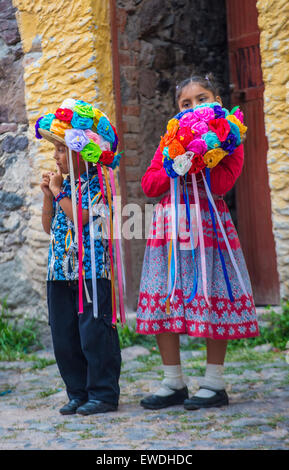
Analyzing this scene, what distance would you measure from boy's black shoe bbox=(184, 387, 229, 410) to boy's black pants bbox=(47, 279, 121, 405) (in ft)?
1.20

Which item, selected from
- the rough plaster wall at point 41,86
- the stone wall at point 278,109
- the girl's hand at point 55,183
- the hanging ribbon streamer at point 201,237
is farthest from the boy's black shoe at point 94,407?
the rough plaster wall at point 41,86

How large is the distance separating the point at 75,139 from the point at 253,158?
2.97 meters

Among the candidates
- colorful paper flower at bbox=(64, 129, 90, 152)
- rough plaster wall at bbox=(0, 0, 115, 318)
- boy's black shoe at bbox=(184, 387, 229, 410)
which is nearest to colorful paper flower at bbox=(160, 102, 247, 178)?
colorful paper flower at bbox=(64, 129, 90, 152)

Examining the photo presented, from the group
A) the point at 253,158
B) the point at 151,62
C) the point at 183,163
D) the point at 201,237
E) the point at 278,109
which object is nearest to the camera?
the point at 183,163

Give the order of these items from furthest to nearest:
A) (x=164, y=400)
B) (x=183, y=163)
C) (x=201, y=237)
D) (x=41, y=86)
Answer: (x=41, y=86) < (x=164, y=400) < (x=201, y=237) < (x=183, y=163)

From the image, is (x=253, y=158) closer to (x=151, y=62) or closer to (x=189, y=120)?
(x=151, y=62)

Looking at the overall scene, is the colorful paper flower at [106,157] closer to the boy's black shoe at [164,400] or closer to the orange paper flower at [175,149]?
the orange paper flower at [175,149]

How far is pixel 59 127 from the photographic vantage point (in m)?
3.04

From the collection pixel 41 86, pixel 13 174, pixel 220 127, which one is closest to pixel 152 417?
pixel 220 127

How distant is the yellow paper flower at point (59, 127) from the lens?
3037 mm

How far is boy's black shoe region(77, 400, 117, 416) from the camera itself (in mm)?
3039

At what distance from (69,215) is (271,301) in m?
2.95

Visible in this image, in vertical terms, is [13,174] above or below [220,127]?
above

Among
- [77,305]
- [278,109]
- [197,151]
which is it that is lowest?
[77,305]
